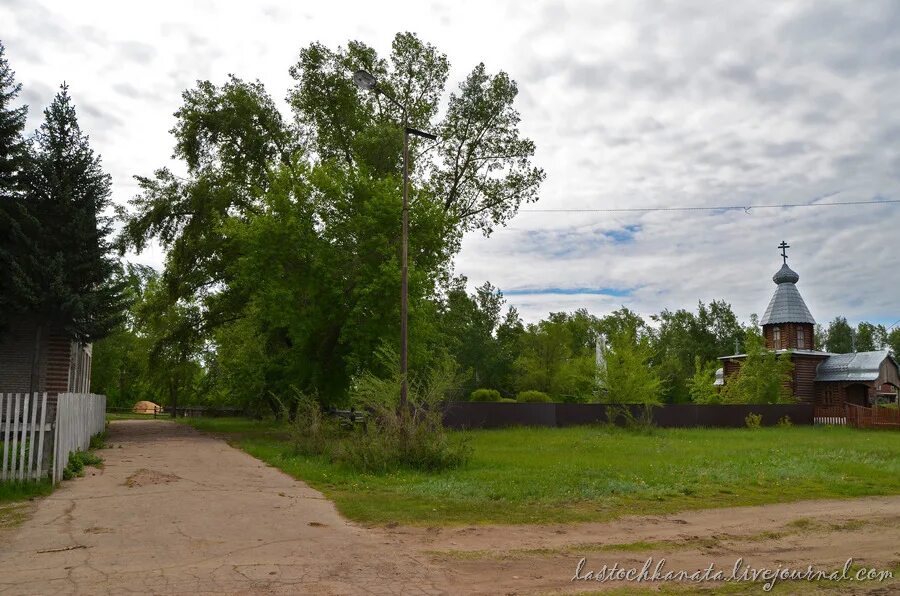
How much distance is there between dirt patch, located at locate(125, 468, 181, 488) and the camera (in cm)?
1334

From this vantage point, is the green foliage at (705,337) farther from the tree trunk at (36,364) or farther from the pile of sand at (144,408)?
the tree trunk at (36,364)

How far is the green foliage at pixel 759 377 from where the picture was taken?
150ft

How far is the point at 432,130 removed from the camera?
34.8m

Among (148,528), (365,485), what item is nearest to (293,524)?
(148,528)

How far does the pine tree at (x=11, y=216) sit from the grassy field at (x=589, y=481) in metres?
8.12

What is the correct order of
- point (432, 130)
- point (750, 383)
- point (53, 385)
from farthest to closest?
point (750, 383) < point (432, 130) < point (53, 385)

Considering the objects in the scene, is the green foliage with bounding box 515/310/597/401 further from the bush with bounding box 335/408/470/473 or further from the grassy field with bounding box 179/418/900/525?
the bush with bounding box 335/408/470/473

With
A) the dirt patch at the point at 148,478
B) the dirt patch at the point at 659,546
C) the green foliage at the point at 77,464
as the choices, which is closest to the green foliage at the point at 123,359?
the green foliage at the point at 77,464

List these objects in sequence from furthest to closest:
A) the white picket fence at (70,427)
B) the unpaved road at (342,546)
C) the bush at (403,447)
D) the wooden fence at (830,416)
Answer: the wooden fence at (830,416) → the bush at (403,447) → the white picket fence at (70,427) → the unpaved road at (342,546)

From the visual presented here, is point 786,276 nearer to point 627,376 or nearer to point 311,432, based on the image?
point 627,376

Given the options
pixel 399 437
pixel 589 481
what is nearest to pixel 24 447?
pixel 399 437

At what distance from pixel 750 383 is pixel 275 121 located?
3376cm

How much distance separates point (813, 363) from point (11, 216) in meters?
53.4

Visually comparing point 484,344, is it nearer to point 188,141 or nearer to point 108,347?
point 108,347
